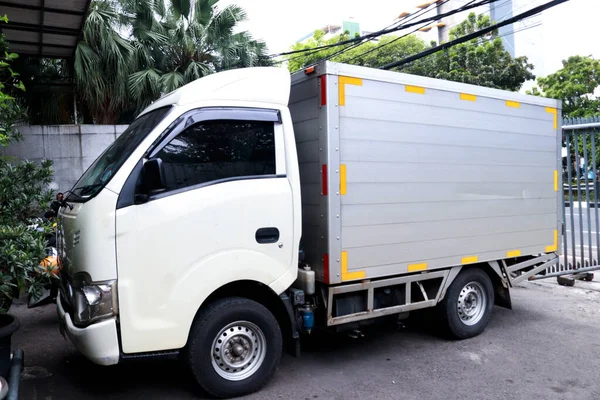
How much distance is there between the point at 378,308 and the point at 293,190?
1.59 m

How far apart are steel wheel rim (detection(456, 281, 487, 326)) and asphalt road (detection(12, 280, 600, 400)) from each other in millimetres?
245

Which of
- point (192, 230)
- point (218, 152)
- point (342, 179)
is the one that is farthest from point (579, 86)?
point (192, 230)

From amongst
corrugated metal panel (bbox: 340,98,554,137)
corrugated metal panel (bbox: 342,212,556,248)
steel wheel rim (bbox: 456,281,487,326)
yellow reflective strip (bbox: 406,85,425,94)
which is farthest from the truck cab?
steel wheel rim (bbox: 456,281,487,326)

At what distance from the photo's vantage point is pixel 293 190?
4.16 meters

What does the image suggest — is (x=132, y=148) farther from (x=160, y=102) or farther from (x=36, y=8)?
(x=36, y=8)

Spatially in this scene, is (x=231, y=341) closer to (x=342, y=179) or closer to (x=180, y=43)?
(x=342, y=179)

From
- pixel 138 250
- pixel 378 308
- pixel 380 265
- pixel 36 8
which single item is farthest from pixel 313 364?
pixel 36 8

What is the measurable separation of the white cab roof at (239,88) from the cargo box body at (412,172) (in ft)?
1.19

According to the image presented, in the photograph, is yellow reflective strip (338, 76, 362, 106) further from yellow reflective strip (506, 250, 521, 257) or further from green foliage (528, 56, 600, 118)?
green foliage (528, 56, 600, 118)

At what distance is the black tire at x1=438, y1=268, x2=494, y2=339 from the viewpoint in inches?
208

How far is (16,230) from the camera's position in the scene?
3.83 metres

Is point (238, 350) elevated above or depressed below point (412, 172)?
below

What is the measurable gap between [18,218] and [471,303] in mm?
5006

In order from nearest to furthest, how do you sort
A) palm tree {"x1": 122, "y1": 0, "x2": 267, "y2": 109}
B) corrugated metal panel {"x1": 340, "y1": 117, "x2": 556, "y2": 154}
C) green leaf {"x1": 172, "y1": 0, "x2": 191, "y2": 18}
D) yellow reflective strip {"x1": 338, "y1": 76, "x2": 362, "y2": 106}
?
yellow reflective strip {"x1": 338, "y1": 76, "x2": 362, "y2": 106}, corrugated metal panel {"x1": 340, "y1": 117, "x2": 556, "y2": 154}, palm tree {"x1": 122, "y1": 0, "x2": 267, "y2": 109}, green leaf {"x1": 172, "y1": 0, "x2": 191, "y2": 18}
